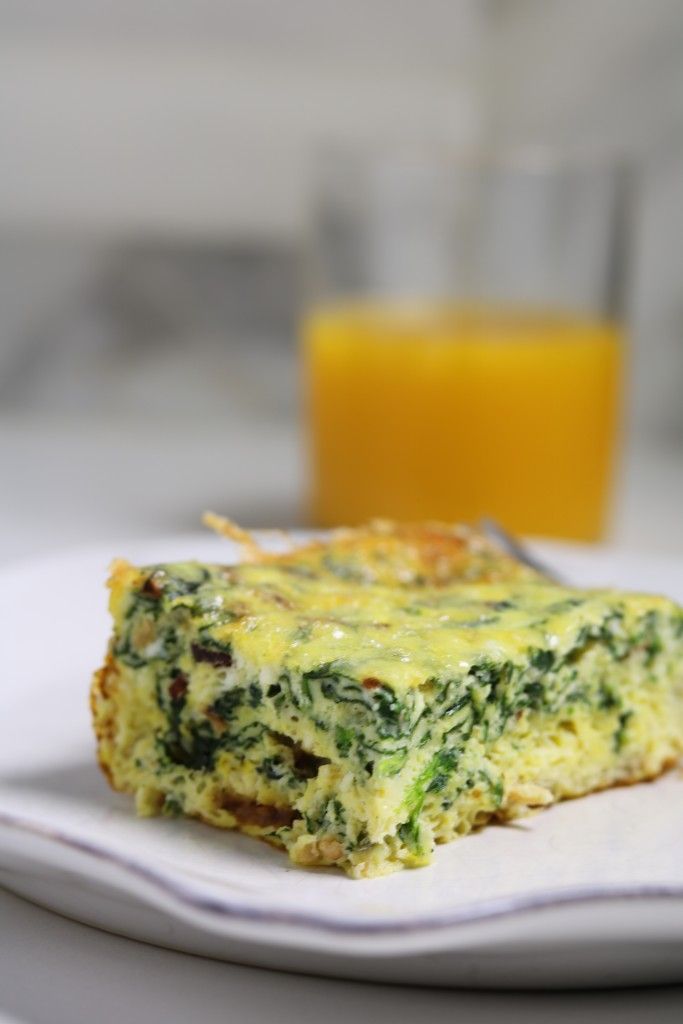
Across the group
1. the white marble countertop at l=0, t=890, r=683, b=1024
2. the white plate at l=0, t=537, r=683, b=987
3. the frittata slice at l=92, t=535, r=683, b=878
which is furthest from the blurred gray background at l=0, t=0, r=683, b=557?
the white marble countertop at l=0, t=890, r=683, b=1024

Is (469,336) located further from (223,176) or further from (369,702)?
(223,176)

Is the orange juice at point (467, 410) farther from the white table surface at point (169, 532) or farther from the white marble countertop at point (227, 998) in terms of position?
the white marble countertop at point (227, 998)

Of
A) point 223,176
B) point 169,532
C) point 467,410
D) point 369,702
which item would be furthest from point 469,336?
point 223,176

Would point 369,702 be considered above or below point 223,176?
below

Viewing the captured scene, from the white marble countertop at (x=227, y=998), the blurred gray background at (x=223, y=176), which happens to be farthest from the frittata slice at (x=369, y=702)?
the blurred gray background at (x=223, y=176)

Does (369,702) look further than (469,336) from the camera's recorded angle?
No

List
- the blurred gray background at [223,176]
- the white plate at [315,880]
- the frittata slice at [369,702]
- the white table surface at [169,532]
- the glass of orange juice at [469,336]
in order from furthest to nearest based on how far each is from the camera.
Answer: the blurred gray background at [223,176], the glass of orange juice at [469,336], the frittata slice at [369,702], the white table surface at [169,532], the white plate at [315,880]

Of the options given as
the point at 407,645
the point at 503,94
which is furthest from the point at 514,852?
the point at 503,94
